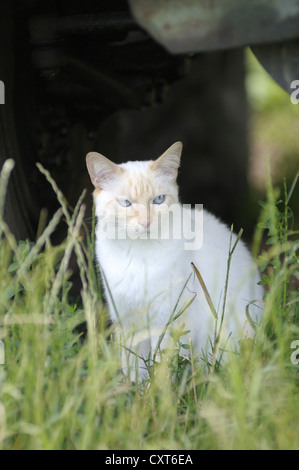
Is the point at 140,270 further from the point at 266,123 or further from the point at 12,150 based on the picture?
the point at 266,123

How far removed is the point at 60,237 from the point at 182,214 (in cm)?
89

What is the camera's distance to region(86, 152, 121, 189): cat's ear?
7.55ft

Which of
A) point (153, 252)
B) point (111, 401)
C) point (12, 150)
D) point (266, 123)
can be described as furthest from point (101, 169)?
point (266, 123)

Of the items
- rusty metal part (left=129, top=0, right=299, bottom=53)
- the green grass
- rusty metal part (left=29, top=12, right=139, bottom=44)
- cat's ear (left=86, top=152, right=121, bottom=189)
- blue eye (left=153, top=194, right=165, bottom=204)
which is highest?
rusty metal part (left=29, top=12, right=139, bottom=44)

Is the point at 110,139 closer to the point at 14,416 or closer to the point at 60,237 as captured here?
the point at 60,237

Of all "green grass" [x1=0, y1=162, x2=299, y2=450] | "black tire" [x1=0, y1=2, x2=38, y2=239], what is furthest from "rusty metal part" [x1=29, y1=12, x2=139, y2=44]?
"green grass" [x1=0, y1=162, x2=299, y2=450]

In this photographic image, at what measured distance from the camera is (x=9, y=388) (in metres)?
1.55

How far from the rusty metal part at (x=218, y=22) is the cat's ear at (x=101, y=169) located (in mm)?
500

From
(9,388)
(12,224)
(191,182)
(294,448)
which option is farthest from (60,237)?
(191,182)

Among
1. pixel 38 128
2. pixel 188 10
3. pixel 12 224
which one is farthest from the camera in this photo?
pixel 38 128

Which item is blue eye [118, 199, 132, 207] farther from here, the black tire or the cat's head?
the black tire

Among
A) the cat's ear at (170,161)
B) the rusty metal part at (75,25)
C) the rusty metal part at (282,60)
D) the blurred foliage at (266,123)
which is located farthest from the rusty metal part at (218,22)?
the blurred foliage at (266,123)

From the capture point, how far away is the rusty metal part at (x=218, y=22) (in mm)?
1873

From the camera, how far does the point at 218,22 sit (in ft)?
6.26
